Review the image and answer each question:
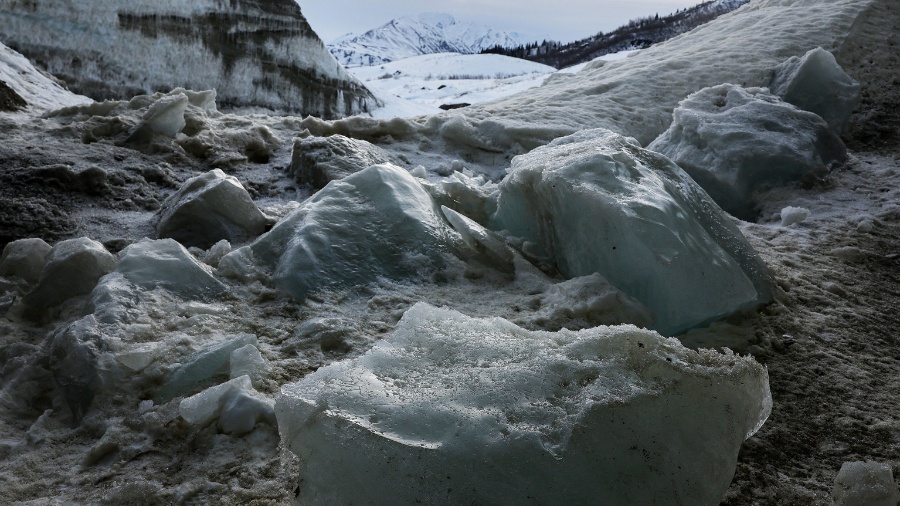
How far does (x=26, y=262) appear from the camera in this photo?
8.13ft

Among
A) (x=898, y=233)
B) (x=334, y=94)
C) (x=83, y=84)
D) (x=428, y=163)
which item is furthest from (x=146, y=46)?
(x=898, y=233)

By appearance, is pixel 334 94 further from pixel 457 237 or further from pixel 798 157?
pixel 457 237

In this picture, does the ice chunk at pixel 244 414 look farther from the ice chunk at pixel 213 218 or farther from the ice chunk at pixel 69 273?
the ice chunk at pixel 213 218

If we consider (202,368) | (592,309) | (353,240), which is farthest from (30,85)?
(592,309)

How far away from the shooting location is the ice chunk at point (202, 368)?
5.95 ft

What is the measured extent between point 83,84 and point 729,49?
7.45 m

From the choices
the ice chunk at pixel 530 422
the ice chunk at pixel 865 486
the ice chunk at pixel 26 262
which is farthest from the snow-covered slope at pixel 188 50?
the ice chunk at pixel 865 486

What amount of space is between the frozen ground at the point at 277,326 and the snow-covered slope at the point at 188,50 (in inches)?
205

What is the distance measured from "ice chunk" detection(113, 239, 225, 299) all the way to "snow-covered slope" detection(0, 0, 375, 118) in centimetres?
762

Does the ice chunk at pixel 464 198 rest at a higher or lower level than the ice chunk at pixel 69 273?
higher

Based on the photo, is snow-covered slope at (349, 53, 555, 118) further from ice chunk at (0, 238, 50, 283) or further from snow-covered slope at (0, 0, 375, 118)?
ice chunk at (0, 238, 50, 283)

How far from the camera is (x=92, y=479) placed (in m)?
1.55

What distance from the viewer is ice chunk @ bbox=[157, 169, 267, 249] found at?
2.85 m

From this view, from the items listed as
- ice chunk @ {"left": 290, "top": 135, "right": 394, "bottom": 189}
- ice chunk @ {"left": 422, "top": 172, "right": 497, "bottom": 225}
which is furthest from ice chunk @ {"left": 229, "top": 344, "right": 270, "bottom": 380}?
ice chunk @ {"left": 290, "top": 135, "right": 394, "bottom": 189}
